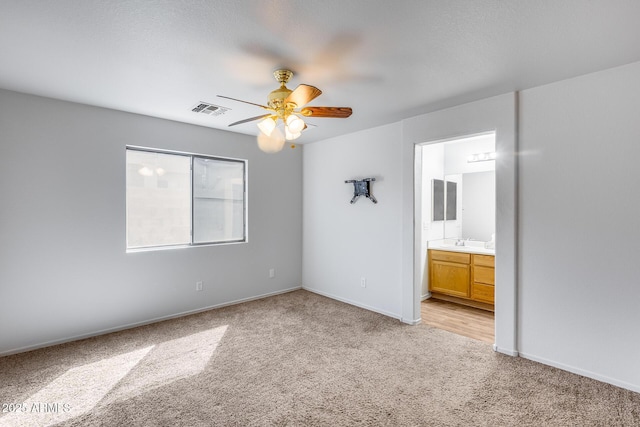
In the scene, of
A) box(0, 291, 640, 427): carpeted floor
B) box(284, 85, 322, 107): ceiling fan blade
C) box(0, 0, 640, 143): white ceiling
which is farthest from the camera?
box(284, 85, 322, 107): ceiling fan blade

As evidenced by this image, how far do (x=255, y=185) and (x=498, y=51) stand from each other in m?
3.51

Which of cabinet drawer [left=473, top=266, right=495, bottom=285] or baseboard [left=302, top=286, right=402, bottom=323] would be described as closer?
baseboard [left=302, top=286, right=402, bottom=323]

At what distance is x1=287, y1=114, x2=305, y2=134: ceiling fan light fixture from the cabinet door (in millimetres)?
3334

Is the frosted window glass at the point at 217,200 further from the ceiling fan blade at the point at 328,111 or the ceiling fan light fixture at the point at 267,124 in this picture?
the ceiling fan blade at the point at 328,111

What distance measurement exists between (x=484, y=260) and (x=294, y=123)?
11.1ft

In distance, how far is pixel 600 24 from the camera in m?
1.90

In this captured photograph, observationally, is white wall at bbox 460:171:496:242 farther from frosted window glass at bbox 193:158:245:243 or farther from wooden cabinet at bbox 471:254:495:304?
frosted window glass at bbox 193:158:245:243

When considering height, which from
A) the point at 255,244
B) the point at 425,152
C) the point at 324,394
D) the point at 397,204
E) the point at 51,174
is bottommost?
the point at 324,394

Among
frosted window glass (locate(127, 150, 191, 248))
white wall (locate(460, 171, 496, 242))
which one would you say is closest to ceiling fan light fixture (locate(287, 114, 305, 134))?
frosted window glass (locate(127, 150, 191, 248))

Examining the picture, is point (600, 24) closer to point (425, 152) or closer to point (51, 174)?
point (425, 152)

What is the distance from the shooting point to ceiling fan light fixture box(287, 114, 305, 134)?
2.45 metres

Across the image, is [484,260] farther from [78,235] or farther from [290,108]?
[78,235]

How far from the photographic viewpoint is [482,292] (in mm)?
4363

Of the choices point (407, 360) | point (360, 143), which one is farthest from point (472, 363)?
point (360, 143)
